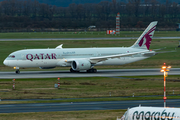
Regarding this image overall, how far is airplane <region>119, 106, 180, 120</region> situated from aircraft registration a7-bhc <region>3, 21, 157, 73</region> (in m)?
38.0

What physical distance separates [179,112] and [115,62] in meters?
44.0

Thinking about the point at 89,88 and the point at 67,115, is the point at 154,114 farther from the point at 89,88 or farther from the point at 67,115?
the point at 89,88

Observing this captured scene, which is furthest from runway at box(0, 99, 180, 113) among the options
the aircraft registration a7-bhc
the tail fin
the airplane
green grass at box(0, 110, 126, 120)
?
the tail fin

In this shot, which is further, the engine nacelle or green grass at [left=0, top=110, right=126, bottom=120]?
the engine nacelle

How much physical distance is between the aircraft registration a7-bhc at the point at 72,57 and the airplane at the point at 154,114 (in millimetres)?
37952

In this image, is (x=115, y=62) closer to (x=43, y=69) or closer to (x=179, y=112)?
(x=43, y=69)

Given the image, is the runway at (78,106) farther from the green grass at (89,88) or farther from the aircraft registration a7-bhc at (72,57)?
the aircraft registration a7-bhc at (72,57)

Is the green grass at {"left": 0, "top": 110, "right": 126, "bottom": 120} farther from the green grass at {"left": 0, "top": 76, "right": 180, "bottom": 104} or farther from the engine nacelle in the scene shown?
the engine nacelle

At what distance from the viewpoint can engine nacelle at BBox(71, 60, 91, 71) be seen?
204ft

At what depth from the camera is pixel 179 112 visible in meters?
23.2

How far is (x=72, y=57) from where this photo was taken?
211ft

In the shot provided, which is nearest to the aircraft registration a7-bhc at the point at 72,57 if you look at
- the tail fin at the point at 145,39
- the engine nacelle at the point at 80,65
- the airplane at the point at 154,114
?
the engine nacelle at the point at 80,65

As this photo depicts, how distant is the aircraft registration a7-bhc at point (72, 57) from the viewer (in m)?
61.4

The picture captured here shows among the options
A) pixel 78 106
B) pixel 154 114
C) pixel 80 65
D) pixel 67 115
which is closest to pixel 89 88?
pixel 78 106
